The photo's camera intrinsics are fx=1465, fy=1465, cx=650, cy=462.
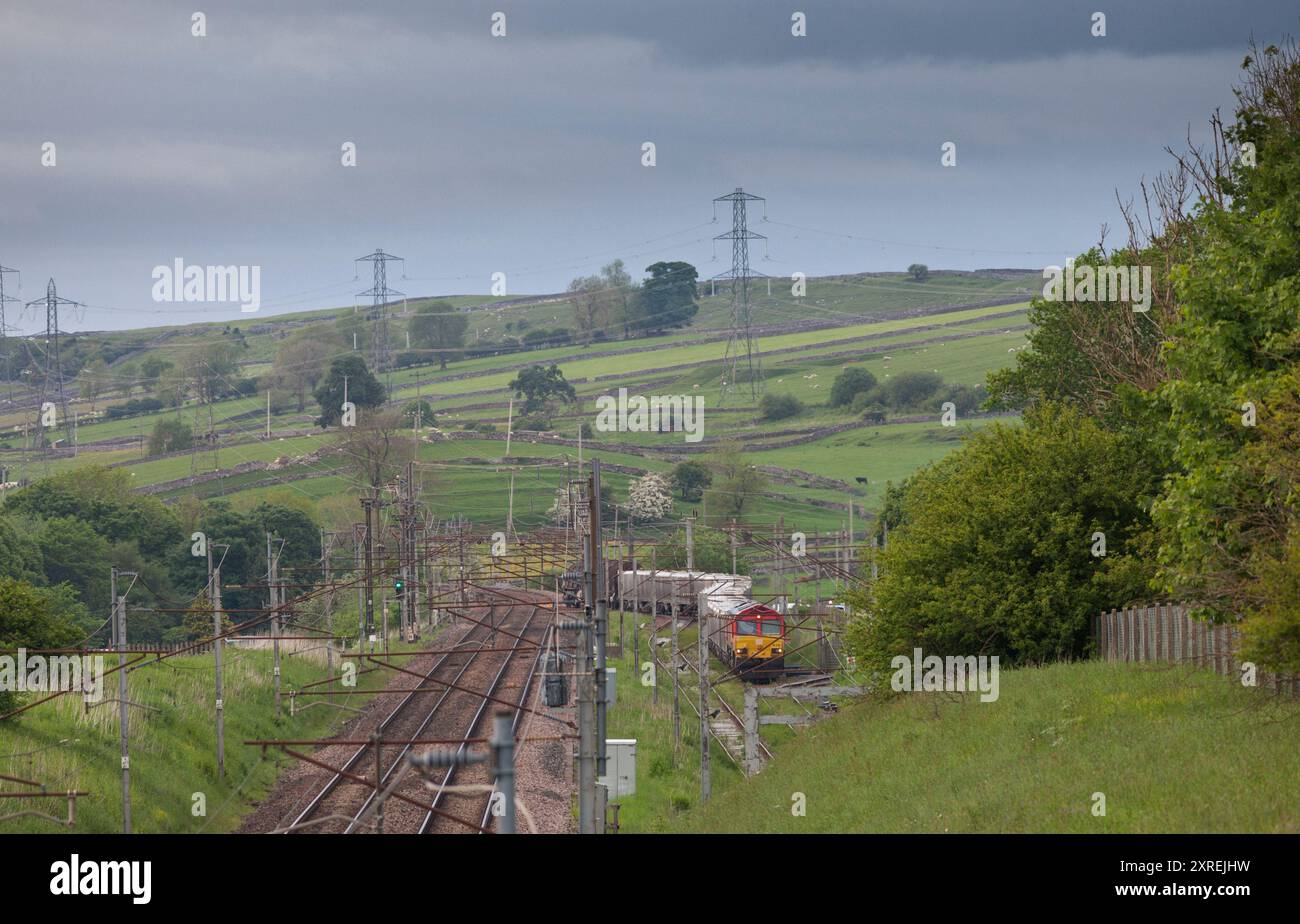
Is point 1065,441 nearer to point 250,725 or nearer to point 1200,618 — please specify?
point 1200,618

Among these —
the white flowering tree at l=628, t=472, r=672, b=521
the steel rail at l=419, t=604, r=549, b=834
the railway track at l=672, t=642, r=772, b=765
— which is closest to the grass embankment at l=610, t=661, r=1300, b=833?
the steel rail at l=419, t=604, r=549, b=834

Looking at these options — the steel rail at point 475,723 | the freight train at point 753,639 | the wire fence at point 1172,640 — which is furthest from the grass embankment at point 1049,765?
the freight train at point 753,639

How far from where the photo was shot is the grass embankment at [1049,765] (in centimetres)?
1870

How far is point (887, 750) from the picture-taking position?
29.6 m

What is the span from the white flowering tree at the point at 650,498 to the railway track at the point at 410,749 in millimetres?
47967

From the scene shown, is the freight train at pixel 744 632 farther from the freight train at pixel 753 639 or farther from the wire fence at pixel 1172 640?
the wire fence at pixel 1172 640

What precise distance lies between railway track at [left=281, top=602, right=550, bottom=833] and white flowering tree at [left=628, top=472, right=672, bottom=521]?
4797 centimetres

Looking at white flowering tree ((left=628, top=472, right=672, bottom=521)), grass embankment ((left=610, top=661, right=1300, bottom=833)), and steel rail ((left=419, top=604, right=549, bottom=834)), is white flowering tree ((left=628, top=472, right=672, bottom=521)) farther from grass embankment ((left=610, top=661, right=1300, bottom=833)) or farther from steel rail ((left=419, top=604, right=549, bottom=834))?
grass embankment ((left=610, top=661, right=1300, bottom=833))

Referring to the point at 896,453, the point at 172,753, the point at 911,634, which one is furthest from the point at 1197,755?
the point at 896,453

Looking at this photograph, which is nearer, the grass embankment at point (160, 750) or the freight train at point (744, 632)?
the grass embankment at point (160, 750)

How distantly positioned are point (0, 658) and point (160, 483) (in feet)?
354

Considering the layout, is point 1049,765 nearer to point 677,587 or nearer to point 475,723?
point 475,723

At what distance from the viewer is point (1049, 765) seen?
22.8m

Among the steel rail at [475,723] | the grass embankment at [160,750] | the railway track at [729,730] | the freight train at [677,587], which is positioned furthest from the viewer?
the freight train at [677,587]
